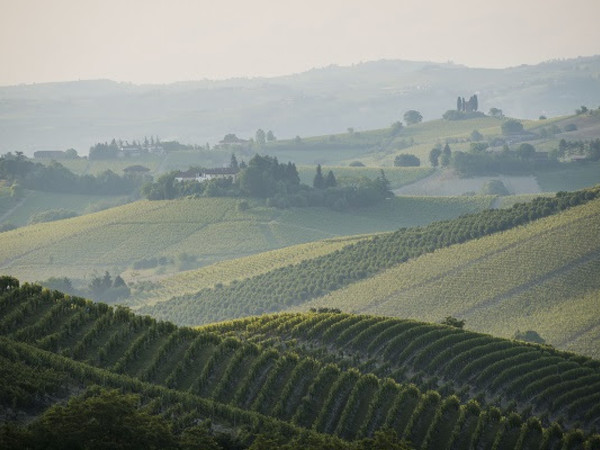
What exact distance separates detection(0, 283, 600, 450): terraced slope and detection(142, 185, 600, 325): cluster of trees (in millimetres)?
60395

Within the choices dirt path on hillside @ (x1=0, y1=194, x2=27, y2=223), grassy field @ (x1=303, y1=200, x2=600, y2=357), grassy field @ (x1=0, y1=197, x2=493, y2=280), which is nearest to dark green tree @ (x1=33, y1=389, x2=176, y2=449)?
grassy field @ (x1=303, y1=200, x2=600, y2=357)

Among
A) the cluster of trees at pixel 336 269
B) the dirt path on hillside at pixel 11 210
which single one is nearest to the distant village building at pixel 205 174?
the dirt path on hillside at pixel 11 210

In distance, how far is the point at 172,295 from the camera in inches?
5108

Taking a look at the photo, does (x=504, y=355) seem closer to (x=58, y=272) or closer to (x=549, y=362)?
(x=549, y=362)

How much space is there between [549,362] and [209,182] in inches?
4673

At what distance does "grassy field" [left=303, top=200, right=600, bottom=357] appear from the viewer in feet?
294

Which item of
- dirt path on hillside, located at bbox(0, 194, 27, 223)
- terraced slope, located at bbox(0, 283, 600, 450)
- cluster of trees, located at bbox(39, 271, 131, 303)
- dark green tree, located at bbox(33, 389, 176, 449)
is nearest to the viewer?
dark green tree, located at bbox(33, 389, 176, 449)

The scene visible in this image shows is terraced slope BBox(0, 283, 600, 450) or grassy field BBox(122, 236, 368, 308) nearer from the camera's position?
terraced slope BBox(0, 283, 600, 450)

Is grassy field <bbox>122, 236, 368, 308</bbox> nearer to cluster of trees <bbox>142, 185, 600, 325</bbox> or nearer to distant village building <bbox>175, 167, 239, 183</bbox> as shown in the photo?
cluster of trees <bbox>142, 185, 600, 325</bbox>

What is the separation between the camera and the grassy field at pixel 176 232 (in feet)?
494

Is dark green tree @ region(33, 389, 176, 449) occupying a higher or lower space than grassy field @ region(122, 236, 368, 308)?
higher

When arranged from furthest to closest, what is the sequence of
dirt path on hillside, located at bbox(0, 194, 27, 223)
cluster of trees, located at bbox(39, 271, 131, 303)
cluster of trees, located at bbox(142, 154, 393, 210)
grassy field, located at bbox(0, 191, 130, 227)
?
dirt path on hillside, located at bbox(0, 194, 27, 223) < grassy field, located at bbox(0, 191, 130, 227) < cluster of trees, located at bbox(142, 154, 393, 210) < cluster of trees, located at bbox(39, 271, 131, 303)

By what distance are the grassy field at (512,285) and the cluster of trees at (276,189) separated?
Result: 55632 millimetres

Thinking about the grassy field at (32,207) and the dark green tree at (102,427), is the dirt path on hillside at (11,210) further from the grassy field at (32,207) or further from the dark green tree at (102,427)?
the dark green tree at (102,427)
